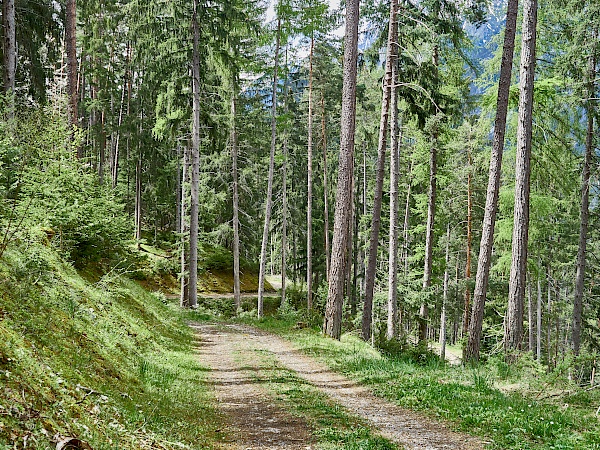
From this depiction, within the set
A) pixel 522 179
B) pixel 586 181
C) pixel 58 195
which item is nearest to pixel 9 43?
pixel 58 195

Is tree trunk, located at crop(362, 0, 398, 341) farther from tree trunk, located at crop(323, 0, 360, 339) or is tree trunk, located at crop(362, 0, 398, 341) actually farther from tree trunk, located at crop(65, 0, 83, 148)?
tree trunk, located at crop(65, 0, 83, 148)

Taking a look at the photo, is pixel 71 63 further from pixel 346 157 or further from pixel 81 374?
pixel 81 374

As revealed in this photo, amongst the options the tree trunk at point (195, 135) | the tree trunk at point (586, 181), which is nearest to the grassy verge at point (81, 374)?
the tree trunk at point (195, 135)

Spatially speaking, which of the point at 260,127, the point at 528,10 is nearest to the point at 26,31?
the point at 260,127

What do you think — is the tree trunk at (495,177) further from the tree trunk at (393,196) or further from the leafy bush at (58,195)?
the leafy bush at (58,195)

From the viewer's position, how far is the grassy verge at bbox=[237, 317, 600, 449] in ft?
20.8

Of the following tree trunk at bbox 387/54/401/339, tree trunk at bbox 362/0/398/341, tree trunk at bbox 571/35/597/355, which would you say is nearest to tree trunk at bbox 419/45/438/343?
tree trunk at bbox 387/54/401/339

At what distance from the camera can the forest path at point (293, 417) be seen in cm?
617

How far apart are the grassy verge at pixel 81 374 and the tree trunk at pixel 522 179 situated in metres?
7.61

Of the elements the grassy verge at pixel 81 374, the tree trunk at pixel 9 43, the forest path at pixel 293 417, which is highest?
the tree trunk at pixel 9 43

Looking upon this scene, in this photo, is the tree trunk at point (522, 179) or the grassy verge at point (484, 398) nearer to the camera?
the grassy verge at point (484, 398)

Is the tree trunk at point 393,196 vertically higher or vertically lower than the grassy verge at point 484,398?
higher

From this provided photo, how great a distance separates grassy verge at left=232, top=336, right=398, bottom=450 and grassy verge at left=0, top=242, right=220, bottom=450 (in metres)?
1.19

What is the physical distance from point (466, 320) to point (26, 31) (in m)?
21.1
